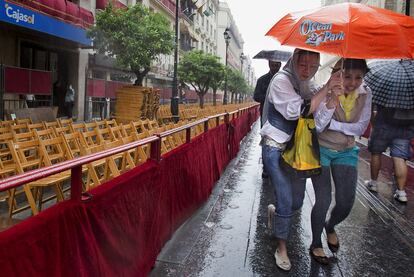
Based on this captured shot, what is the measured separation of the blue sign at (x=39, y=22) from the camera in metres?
13.7

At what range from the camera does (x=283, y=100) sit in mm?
3549

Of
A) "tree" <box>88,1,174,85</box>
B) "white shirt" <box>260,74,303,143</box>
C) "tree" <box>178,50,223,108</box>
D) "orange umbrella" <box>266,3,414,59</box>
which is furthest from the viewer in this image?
"tree" <box>178,50,223,108</box>

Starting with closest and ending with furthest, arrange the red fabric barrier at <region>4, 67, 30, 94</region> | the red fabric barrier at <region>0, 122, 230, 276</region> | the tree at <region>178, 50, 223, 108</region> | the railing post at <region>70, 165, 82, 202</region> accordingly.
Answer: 1. the red fabric barrier at <region>0, 122, 230, 276</region>
2. the railing post at <region>70, 165, 82, 202</region>
3. the red fabric barrier at <region>4, 67, 30, 94</region>
4. the tree at <region>178, 50, 223, 108</region>

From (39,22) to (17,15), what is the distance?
146 centimetres

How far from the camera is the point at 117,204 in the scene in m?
2.88

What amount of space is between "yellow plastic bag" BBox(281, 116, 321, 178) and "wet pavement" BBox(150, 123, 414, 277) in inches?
34.8

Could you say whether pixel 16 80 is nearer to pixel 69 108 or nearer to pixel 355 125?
pixel 69 108

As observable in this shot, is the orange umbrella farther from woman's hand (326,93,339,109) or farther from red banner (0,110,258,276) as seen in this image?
red banner (0,110,258,276)

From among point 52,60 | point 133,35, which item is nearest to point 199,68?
point 52,60

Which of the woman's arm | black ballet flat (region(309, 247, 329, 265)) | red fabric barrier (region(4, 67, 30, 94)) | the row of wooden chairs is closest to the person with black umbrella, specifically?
the woman's arm

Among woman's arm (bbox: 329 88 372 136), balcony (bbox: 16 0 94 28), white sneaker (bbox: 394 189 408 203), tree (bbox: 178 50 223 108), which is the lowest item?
white sneaker (bbox: 394 189 408 203)

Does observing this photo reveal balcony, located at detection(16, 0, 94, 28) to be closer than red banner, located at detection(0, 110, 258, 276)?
No

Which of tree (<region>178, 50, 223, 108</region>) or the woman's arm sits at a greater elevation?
tree (<region>178, 50, 223, 108</region>)

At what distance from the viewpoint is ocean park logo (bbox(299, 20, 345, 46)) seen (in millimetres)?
3215
